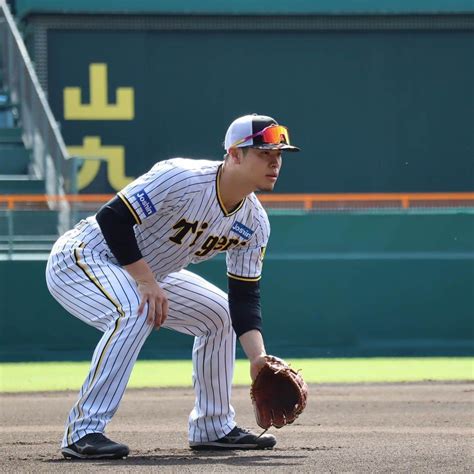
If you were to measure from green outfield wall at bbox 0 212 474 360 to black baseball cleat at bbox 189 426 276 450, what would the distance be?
6569mm

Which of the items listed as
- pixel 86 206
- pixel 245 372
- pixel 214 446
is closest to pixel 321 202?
pixel 86 206

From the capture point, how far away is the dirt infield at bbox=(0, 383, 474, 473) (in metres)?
5.29

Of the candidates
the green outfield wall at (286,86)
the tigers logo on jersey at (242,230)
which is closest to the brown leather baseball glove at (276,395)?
the tigers logo on jersey at (242,230)

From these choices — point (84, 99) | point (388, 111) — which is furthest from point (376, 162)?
point (84, 99)

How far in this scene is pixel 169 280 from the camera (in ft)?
19.9

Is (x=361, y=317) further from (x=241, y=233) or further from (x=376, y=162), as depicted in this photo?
(x=241, y=233)

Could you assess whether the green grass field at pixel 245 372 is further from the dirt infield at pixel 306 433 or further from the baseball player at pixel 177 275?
the baseball player at pixel 177 275

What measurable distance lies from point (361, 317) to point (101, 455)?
753 cm

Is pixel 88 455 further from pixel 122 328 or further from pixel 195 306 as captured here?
pixel 195 306

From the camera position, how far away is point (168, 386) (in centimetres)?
1003

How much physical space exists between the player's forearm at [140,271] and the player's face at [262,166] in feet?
1.83

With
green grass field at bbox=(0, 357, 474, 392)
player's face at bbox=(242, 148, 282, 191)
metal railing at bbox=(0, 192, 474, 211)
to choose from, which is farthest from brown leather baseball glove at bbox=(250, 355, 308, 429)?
metal railing at bbox=(0, 192, 474, 211)

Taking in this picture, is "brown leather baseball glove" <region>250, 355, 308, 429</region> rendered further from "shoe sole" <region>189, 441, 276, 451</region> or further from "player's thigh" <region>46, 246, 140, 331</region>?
"player's thigh" <region>46, 246, 140, 331</region>

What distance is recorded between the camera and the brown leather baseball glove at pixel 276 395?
5906mm
